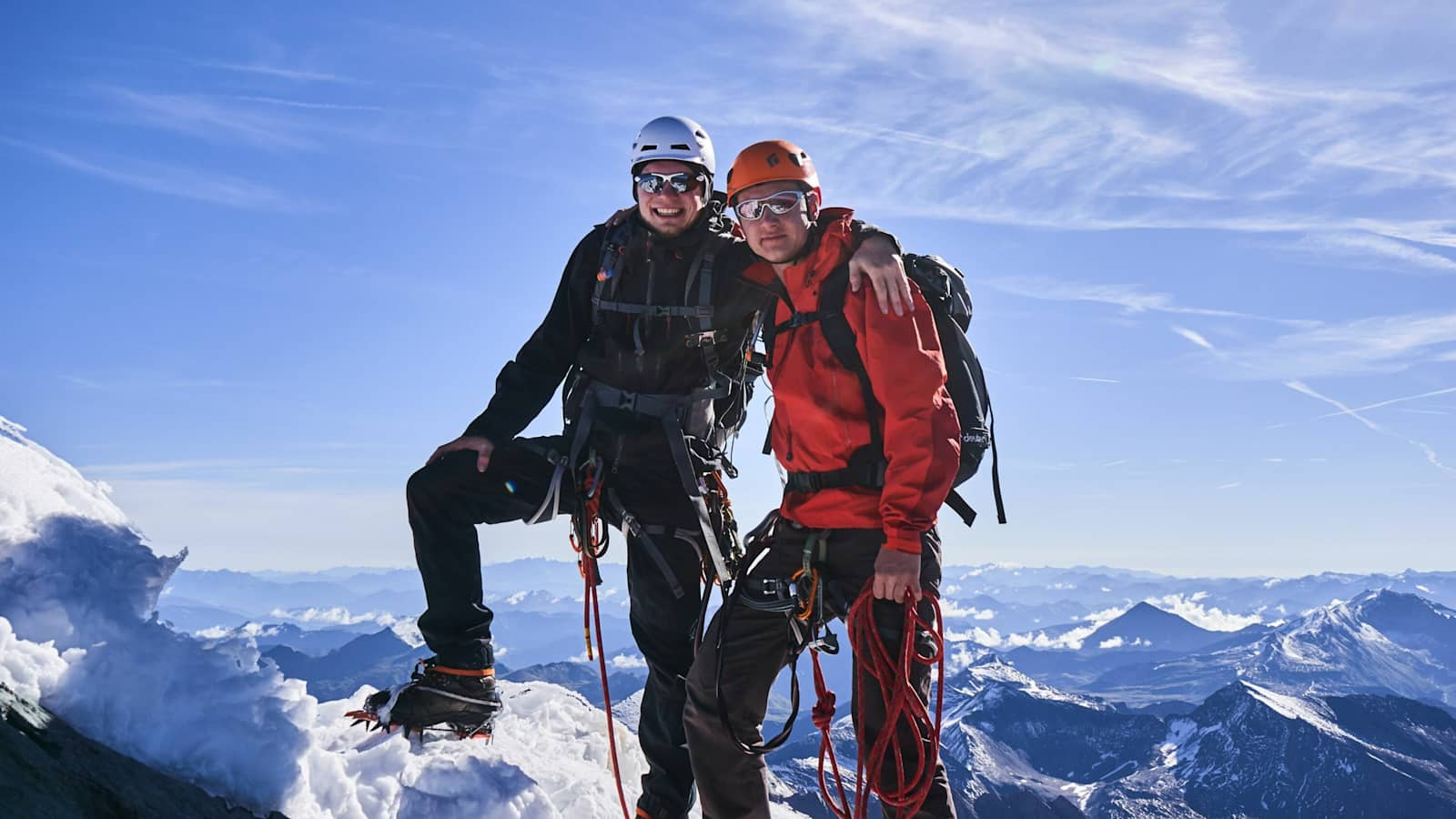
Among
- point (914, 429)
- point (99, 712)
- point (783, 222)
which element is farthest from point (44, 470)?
point (914, 429)

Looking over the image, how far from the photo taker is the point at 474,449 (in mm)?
8344

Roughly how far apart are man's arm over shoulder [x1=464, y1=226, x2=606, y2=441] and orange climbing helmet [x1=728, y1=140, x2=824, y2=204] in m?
1.89

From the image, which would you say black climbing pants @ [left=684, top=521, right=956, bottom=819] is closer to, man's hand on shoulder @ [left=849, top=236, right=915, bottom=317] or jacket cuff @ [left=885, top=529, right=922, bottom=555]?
jacket cuff @ [left=885, top=529, right=922, bottom=555]

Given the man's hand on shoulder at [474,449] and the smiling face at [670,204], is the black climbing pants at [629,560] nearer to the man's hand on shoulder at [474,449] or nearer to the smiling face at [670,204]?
the man's hand on shoulder at [474,449]

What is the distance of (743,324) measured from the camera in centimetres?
866

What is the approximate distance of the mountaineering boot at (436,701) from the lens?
8.46m

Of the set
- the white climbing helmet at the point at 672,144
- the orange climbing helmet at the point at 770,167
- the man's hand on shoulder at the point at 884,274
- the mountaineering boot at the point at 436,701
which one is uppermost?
the white climbing helmet at the point at 672,144

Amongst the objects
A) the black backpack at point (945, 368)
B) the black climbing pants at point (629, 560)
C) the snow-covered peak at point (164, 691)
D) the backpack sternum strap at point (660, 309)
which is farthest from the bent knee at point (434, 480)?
the black backpack at point (945, 368)

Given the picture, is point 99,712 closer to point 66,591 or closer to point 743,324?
point 66,591

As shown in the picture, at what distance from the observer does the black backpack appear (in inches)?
265

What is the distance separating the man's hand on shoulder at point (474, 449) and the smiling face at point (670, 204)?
2.32 m

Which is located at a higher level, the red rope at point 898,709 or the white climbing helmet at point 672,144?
the white climbing helmet at point 672,144

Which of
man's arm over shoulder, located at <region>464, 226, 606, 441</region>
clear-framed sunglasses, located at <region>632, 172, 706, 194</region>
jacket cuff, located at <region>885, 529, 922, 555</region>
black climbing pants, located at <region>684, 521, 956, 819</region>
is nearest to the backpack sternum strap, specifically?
man's arm over shoulder, located at <region>464, 226, 606, 441</region>

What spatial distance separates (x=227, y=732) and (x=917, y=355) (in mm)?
6447
